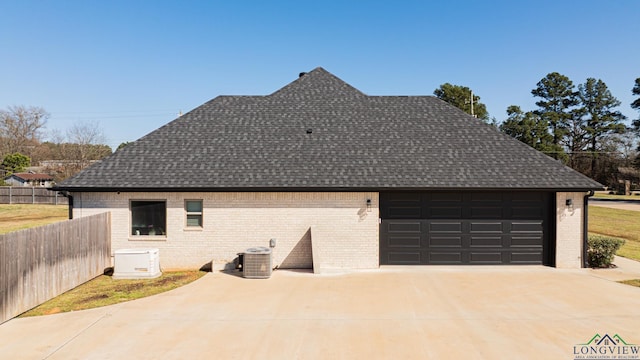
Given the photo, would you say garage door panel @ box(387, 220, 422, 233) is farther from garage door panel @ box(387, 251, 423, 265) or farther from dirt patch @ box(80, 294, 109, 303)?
dirt patch @ box(80, 294, 109, 303)

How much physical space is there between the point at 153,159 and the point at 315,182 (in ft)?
20.3

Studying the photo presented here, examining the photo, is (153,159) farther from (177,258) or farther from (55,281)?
(55,281)

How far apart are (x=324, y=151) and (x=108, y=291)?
849cm

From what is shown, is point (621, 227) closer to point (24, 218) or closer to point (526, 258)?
point (526, 258)

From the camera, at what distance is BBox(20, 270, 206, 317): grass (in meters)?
9.40

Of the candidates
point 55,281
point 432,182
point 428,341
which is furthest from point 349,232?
point 55,281

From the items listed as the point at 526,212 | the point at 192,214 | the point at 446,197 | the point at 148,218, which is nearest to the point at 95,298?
the point at 148,218

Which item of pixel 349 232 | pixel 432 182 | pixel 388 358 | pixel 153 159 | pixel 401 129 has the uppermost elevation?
pixel 401 129

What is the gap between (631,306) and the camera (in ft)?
30.8

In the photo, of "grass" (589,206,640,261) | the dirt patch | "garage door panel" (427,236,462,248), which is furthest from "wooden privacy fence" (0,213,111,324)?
"grass" (589,206,640,261)

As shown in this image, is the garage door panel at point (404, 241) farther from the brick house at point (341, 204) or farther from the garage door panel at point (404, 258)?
the garage door panel at point (404, 258)

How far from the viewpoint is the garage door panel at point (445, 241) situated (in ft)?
44.7

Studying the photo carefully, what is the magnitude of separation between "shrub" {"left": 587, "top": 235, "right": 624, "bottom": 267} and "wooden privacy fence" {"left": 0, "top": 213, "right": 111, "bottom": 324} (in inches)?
676

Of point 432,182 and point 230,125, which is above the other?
point 230,125
